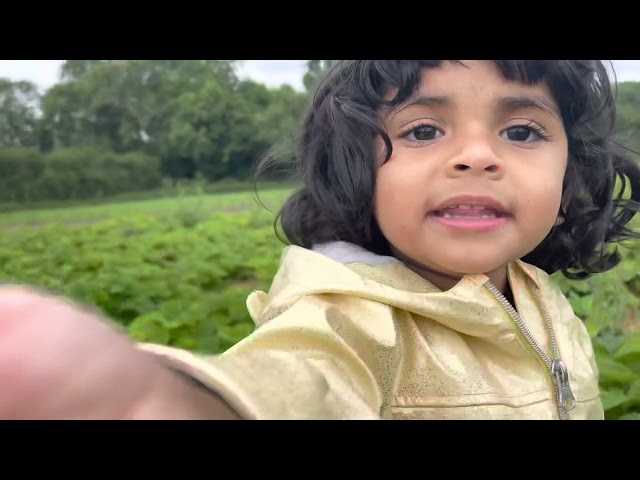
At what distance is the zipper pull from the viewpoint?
0.89 m

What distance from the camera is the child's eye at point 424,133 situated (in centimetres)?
83

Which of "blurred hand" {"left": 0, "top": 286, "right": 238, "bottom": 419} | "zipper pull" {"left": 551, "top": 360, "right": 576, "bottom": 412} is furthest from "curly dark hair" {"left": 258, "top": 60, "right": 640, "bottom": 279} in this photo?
"blurred hand" {"left": 0, "top": 286, "right": 238, "bottom": 419}

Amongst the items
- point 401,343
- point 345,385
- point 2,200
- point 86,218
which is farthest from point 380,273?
point 2,200

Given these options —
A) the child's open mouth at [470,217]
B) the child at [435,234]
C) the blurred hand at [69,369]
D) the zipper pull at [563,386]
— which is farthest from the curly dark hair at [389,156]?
the blurred hand at [69,369]

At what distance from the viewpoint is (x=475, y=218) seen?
84cm

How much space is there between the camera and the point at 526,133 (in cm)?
86

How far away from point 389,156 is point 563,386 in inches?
16.9

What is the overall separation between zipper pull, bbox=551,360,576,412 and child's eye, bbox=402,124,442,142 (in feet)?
1.28

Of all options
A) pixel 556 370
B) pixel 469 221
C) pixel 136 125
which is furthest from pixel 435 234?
pixel 136 125

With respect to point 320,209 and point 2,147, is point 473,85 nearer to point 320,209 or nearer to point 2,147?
point 320,209

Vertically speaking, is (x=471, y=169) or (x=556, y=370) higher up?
(x=471, y=169)

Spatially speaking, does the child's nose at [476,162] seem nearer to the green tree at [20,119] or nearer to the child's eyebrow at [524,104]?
the child's eyebrow at [524,104]

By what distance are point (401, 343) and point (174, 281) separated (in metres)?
0.37

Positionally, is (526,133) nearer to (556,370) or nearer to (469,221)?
(469,221)
